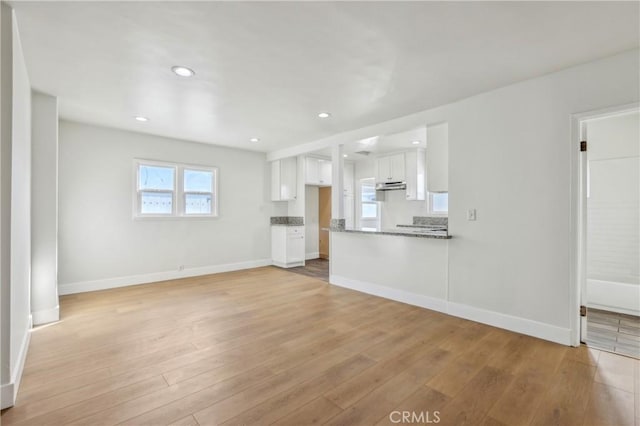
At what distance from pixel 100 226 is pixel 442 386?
5204mm

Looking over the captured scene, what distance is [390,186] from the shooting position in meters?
6.80

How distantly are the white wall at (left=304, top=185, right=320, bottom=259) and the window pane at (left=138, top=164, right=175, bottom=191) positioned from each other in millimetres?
3285

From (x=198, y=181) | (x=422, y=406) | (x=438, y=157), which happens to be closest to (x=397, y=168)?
(x=438, y=157)

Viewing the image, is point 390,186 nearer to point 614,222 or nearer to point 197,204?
point 614,222

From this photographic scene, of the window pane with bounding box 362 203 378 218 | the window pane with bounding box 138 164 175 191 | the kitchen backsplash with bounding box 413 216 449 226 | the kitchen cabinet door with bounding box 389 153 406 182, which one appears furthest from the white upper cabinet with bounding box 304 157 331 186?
the window pane with bounding box 138 164 175 191

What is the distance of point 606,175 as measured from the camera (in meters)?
3.81

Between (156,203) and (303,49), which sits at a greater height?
(303,49)

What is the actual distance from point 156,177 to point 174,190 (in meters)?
0.37

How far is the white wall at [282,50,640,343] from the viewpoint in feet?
8.85

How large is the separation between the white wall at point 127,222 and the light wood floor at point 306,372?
123 centimetres

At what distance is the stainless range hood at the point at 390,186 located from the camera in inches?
259

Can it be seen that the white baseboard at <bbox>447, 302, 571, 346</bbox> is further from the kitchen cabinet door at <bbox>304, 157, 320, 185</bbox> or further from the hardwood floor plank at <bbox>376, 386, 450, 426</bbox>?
the kitchen cabinet door at <bbox>304, 157, 320, 185</bbox>

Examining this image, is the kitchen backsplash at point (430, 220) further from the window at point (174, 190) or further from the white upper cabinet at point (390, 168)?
the window at point (174, 190)

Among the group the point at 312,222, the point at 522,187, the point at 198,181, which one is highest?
the point at 198,181
